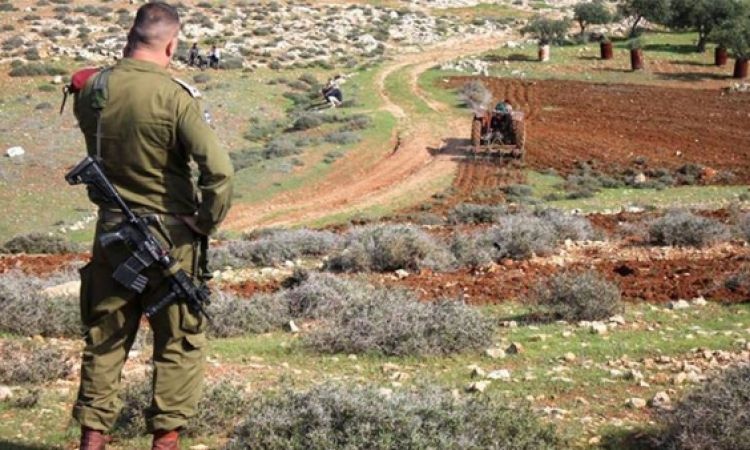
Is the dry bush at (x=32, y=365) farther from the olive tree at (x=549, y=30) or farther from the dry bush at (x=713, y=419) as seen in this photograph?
the olive tree at (x=549, y=30)

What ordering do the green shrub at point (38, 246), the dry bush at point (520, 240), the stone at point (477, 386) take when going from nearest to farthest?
the stone at point (477, 386)
the dry bush at point (520, 240)
the green shrub at point (38, 246)

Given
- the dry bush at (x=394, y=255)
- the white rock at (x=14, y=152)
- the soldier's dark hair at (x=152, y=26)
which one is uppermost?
the soldier's dark hair at (x=152, y=26)

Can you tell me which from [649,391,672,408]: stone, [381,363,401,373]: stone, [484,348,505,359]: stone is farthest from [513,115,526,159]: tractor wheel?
[649,391,672,408]: stone

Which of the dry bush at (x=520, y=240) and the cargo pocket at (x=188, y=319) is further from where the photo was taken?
the dry bush at (x=520, y=240)

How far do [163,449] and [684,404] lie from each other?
2.96 meters

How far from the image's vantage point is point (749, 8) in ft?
155

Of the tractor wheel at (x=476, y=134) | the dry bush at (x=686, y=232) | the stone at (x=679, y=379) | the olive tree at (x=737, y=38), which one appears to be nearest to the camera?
the stone at (x=679, y=379)

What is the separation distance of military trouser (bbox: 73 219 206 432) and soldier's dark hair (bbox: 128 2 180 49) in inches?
36.3

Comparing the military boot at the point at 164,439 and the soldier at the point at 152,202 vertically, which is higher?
the soldier at the point at 152,202

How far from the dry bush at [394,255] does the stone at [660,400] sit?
6633mm

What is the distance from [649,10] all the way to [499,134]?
2690cm

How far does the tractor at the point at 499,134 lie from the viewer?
25.8m

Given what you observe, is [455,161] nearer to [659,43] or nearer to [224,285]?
[224,285]

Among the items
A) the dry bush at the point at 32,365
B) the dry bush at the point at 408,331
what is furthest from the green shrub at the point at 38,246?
the dry bush at the point at 408,331
